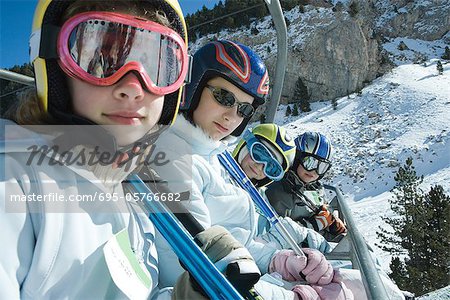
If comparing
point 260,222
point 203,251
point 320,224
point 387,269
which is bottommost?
point 387,269

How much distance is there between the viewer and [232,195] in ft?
8.04

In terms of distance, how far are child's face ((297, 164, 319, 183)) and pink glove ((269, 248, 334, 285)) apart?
7.64ft

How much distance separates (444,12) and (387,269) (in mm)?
69079

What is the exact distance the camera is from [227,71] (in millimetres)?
2410

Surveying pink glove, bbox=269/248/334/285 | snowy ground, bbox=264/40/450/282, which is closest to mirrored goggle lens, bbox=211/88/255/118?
pink glove, bbox=269/248/334/285

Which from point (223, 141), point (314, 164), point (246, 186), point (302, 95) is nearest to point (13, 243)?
point (223, 141)

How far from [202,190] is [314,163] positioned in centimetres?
287

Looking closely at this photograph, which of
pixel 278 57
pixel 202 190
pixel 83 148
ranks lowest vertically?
pixel 202 190

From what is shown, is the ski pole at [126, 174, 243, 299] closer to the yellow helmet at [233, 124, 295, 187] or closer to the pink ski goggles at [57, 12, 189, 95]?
the pink ski goggles at [57, 12, 189, 95]

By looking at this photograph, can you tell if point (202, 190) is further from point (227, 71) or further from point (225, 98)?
point (227, 71)

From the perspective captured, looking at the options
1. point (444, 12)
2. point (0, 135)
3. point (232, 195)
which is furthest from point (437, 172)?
point (444, 12)

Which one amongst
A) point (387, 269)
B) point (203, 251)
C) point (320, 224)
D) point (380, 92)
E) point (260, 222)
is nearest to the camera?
point (203, 251)

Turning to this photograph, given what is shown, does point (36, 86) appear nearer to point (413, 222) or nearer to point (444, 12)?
point (413, 222)

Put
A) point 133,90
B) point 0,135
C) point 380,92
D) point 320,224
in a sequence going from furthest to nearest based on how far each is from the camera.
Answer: point 380,92, point 320,224, point 133,90, point 0,135
